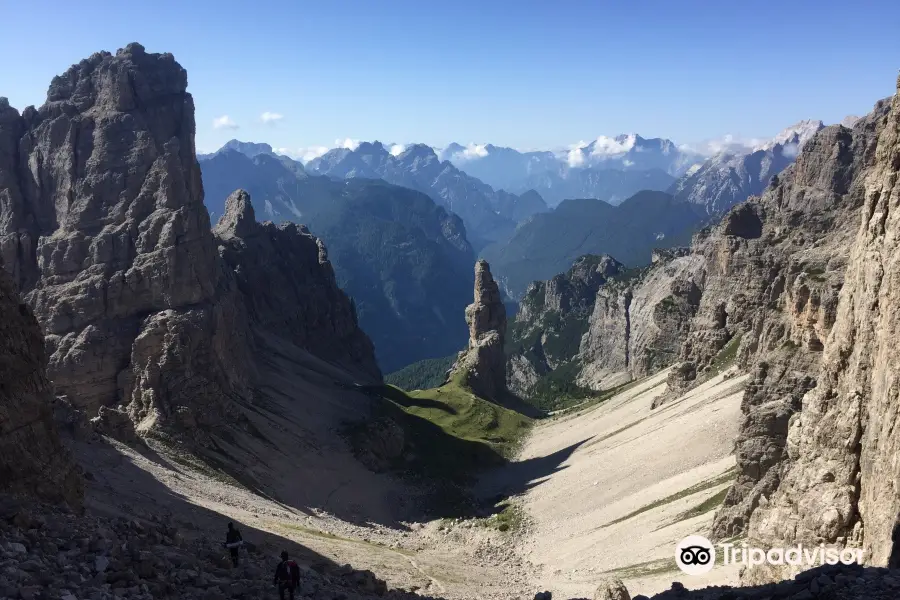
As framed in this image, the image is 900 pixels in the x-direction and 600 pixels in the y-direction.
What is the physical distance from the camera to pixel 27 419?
36312 millimetres

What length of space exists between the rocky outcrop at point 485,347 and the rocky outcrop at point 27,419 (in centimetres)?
12639

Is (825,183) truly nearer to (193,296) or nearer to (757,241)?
(757,241)

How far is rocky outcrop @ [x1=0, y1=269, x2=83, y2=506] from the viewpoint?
33.7m

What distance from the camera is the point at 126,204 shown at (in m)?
103

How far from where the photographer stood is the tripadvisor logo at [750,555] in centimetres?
3606

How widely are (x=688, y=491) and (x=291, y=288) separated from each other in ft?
392

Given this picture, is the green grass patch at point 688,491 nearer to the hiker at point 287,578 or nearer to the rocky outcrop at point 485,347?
the hiker at point 287,578

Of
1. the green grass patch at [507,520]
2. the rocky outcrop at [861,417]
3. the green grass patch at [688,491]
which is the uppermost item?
the rocky outcrop at [861,417]

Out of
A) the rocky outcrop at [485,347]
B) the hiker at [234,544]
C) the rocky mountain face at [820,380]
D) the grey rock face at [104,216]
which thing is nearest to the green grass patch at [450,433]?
the rocky outcrop at [485,347]

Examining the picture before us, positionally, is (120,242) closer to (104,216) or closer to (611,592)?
(104,216)

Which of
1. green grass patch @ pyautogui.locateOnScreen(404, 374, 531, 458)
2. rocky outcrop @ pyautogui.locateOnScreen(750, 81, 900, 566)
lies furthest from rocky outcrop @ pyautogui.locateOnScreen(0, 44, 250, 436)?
rocky outcrop @ pyautogui.locateOnScreen(750, 81, 900, 566)

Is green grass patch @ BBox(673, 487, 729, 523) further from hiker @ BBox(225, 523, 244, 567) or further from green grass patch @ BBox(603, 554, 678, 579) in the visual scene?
hiker @ BBox(225, 523, 244, 567)

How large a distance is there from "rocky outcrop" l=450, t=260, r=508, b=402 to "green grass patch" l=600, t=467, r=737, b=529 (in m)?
86.5

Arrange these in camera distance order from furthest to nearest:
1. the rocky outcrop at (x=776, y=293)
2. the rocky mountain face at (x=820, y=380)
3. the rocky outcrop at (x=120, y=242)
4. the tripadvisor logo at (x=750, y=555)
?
the rocky outcrop at (x=120, y=242) → the rocky outcrop at (x=776, y=293) → the rocky mountain face at (x=820, y=380) → the tripadvisor logo at (x=750, y=555)
